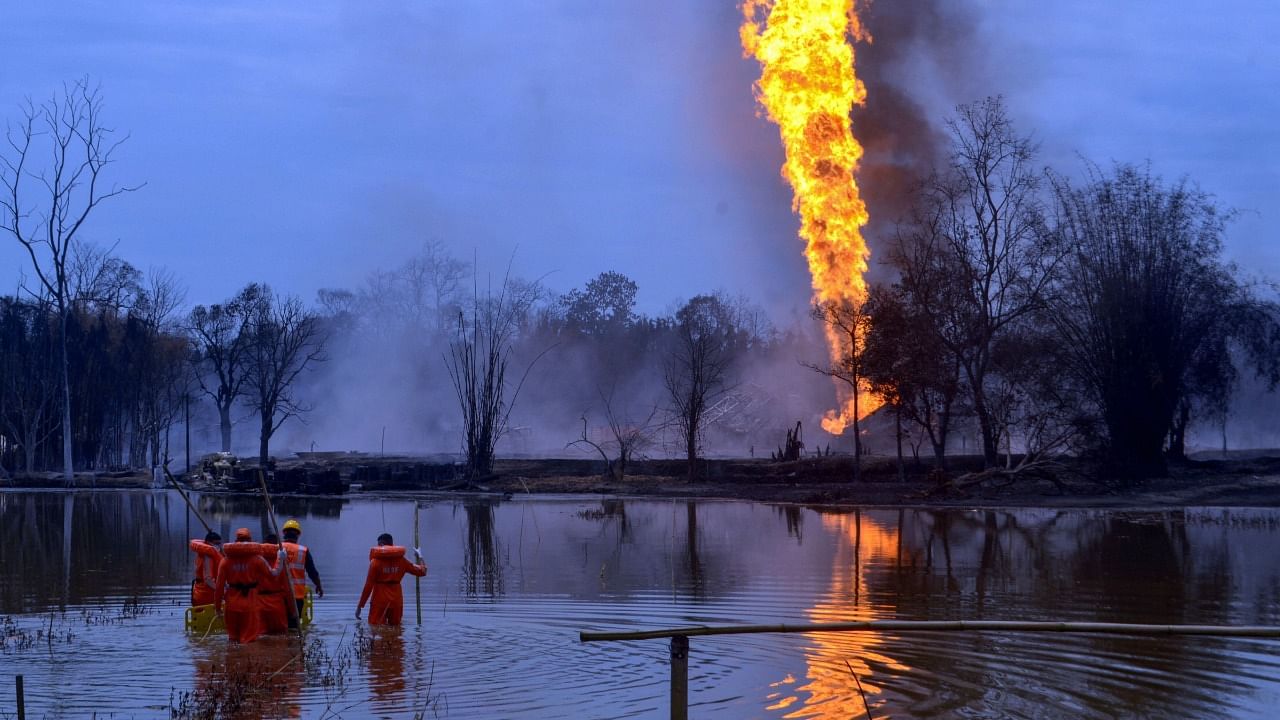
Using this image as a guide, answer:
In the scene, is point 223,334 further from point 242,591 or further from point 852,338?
point 242,591

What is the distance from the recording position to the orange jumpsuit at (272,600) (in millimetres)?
14719

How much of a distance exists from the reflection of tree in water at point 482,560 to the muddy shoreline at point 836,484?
26.9 ft

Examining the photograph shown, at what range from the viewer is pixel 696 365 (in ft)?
186

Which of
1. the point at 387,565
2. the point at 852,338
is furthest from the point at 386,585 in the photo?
the point at 852,338

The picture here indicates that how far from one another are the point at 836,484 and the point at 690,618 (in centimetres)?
3148

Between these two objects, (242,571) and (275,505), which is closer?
(242,571)

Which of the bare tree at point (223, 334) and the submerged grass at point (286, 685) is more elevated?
the bare tree at point (223, 334)

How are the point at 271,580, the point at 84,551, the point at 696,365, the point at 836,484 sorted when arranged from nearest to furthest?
the point at 271,580 < the point at 84,551 < the point at 836,484 < the point at 696,365

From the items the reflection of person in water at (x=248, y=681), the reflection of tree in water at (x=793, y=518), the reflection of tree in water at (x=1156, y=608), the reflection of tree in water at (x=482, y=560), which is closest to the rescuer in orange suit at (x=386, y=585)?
the reflection of person in water at (x=248, y=681)

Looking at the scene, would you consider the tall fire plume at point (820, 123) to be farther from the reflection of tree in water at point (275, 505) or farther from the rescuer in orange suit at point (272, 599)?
the rescuer in orange suit at point (272, 599)

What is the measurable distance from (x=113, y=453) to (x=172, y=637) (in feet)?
207

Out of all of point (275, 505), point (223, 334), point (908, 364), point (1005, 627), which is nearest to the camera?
point (1005, 627)

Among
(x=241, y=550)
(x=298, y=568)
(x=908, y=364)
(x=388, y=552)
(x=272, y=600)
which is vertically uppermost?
(x=908, y=364)

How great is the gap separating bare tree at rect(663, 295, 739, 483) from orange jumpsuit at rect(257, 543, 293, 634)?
36.8 metres
